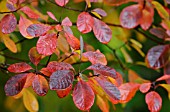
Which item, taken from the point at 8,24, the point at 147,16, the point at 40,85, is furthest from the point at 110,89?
the point at 147,16

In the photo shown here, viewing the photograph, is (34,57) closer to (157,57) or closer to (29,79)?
(29,79)

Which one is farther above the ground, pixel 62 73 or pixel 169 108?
pixel 62 73

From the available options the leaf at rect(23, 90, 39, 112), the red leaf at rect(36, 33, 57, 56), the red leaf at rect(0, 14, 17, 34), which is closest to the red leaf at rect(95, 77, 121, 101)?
the red leaf at rect(36, 33, 57, 56)

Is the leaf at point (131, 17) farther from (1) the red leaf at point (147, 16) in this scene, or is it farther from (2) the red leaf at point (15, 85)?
(2) the red leaf at point (15, 85)

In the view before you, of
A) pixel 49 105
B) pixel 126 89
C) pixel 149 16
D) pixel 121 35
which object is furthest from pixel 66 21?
pixel 49 105

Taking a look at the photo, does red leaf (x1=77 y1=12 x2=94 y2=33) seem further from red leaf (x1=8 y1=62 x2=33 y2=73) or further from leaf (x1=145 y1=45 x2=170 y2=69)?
leaf (x1=145 y1=45 x2=170 y2=69)

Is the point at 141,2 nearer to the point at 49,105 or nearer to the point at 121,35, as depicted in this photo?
the point at 121,35
